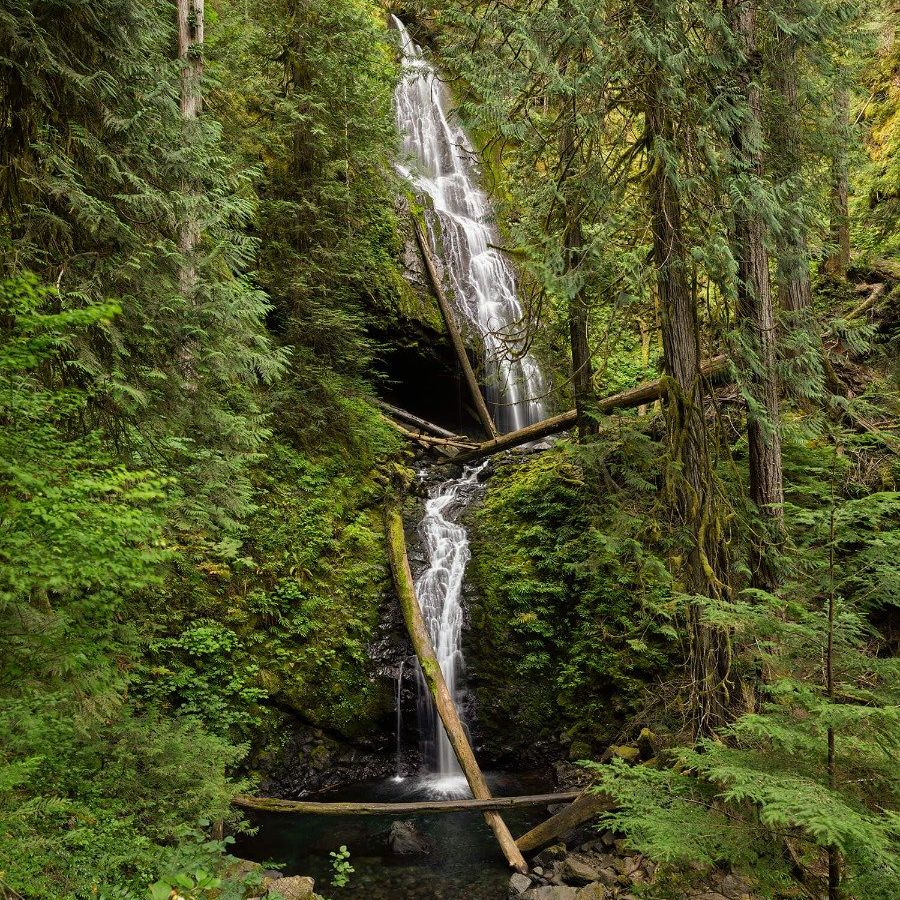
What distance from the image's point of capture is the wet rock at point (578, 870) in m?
5.59

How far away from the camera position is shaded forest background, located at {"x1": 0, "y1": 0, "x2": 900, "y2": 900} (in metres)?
3.29

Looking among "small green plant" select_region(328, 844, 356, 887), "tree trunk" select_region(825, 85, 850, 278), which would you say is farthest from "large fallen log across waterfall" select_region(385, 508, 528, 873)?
"tree trunk" select_region(825, 85, 850, 278)

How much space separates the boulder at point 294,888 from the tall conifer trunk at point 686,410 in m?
3.66

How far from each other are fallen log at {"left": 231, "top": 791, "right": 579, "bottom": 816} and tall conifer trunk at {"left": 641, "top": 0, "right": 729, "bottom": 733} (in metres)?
2.38

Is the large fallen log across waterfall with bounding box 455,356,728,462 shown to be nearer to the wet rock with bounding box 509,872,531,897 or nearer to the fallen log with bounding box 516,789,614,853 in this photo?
the fallen log with bounding box 516,789,614,853

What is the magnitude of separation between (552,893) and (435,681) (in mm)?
2874

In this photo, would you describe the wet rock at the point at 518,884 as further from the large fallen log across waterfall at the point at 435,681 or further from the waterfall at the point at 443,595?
the waterfall at the point at 443,595

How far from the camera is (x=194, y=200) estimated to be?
18.3 ft

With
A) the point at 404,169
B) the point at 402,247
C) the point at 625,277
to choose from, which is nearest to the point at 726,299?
the point at 625,277

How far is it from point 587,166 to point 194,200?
371 cm

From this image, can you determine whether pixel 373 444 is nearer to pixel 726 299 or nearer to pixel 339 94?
pixel 339 94

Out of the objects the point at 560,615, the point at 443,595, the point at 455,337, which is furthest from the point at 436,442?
the point at 560,615

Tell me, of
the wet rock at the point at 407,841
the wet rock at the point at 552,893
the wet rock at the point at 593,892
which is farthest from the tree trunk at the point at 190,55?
the wet rock at the point at 593,892

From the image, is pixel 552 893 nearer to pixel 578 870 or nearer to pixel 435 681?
pixel 578 870
